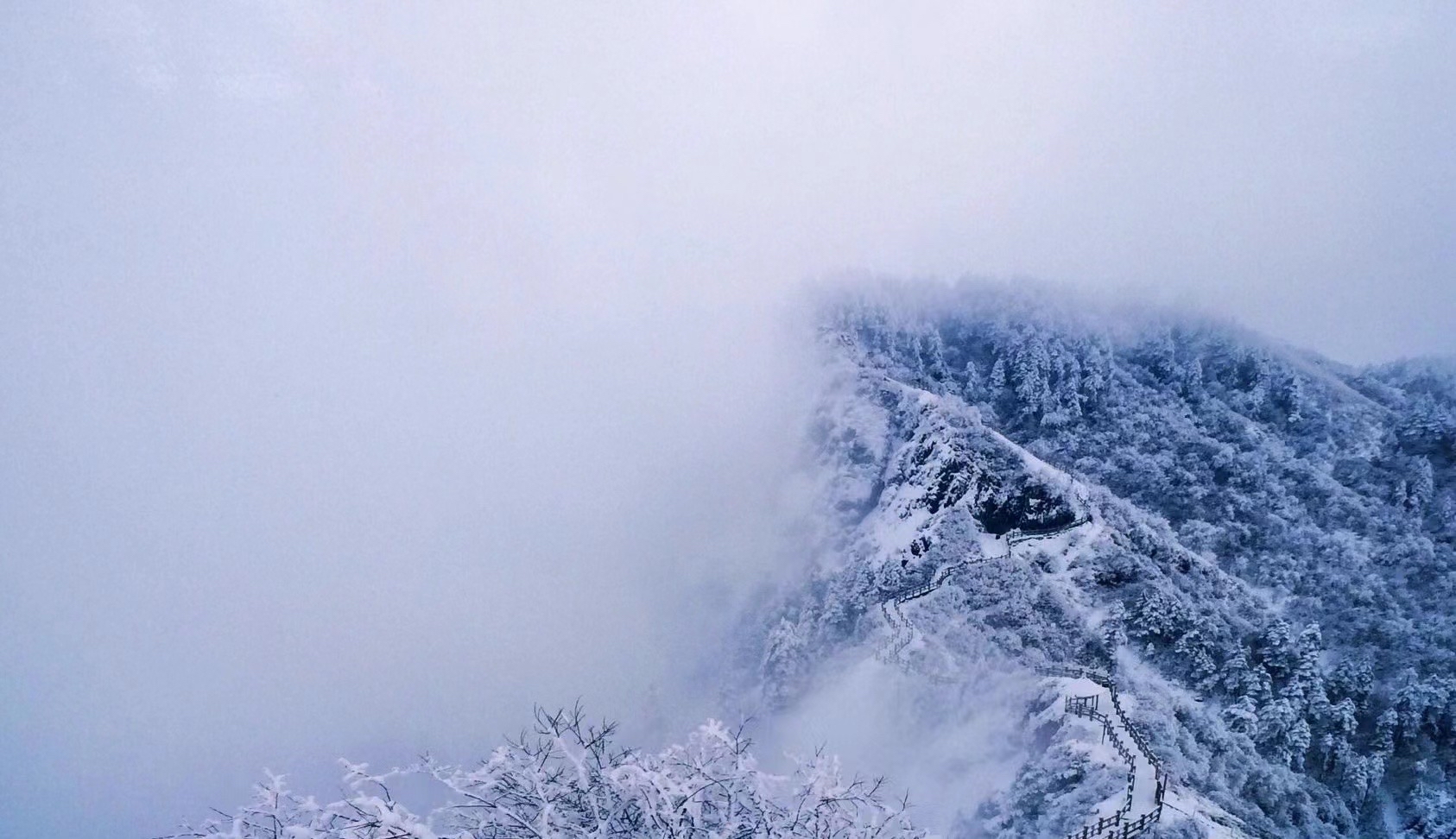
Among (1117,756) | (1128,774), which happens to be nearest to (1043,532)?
→ (1117,756)

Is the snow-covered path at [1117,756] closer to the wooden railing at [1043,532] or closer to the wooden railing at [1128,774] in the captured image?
the wooden railing at [1128,774]

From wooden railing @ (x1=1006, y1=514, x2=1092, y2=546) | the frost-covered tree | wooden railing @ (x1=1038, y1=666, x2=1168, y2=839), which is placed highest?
wooden railing @ (x1=1006, y1=514, x2=1092, y2=546)

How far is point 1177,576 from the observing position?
48.8 meters

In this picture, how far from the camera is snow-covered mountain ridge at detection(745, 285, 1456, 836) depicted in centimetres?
3506

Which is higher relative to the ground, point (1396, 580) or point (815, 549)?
point (815, 549)

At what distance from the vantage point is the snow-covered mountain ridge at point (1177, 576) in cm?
3506

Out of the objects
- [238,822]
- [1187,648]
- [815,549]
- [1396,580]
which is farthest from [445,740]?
[1396,580]

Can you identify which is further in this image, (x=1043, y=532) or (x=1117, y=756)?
(x=1043, y=532)

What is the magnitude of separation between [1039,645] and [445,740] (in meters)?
61.6

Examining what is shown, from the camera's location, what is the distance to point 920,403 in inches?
2589

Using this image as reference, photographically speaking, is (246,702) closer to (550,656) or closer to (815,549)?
(550,656)

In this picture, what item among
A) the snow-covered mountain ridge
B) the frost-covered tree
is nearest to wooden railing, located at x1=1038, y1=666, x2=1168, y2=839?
the snow-covered mountain ridge

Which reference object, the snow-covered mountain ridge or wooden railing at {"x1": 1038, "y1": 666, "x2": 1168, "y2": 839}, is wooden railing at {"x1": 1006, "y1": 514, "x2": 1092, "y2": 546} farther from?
wooden railing at {"x1": 1038, "y1": 666, "x2": 1168, "y2": 839}

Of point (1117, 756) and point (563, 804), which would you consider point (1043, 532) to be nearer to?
point (1117, 756)
